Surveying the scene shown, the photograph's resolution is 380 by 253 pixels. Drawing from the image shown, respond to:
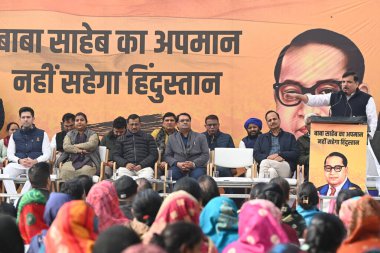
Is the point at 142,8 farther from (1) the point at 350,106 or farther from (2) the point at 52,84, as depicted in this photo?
(1) the point at 350,106

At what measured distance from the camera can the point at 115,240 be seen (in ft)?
15.0

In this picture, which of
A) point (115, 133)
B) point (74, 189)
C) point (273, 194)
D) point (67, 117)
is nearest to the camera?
point (273, 194)

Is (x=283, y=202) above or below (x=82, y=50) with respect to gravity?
below

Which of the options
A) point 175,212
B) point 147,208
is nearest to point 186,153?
point 147,208

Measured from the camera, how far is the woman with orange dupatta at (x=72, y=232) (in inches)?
206

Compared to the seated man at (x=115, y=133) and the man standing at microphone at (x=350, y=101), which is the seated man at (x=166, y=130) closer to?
the seated man at (x=115, y=133)

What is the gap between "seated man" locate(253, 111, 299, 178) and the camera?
457 inches

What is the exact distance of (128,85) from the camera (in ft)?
45.7

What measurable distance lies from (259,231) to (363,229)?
0.65 metres

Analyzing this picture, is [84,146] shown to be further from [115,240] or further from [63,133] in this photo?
[115,240]

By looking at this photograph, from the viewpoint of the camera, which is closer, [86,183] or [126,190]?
[126,190]

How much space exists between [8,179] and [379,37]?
18.6ft

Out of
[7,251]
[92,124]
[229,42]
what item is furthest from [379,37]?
[7,251]

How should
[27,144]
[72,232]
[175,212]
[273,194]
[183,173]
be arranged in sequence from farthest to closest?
[27,144]
[183,173]
[273,194]
[175,212]
[72,232]
